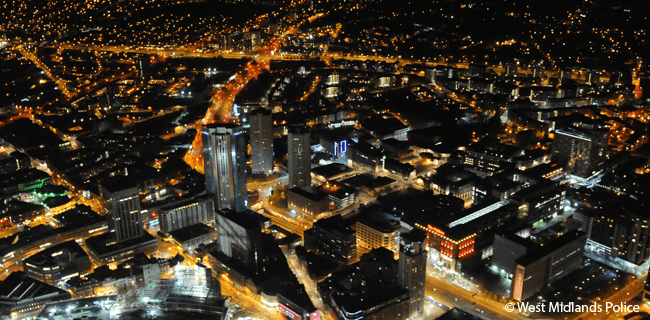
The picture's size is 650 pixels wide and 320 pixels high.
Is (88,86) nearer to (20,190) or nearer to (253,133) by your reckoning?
(20,190)

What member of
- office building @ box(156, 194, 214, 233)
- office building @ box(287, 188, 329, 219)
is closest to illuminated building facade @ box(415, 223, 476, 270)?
office building @ box(287, 188, 329, 219)

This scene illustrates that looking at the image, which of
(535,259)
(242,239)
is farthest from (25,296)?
(535,259)

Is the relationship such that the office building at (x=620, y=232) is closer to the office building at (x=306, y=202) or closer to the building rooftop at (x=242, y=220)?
the office building at (x=306, y=202)

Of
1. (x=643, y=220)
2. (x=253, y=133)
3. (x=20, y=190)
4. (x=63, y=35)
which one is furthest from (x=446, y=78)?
(x=63, y=35)

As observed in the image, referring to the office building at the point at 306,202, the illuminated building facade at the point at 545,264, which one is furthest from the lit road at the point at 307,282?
the illuminated building facade at the point at 545,264

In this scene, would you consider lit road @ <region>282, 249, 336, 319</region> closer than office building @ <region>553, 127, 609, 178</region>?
Yes

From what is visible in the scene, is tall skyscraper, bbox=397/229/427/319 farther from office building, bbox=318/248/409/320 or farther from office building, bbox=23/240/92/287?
office building, bbox=23/240/92/287
